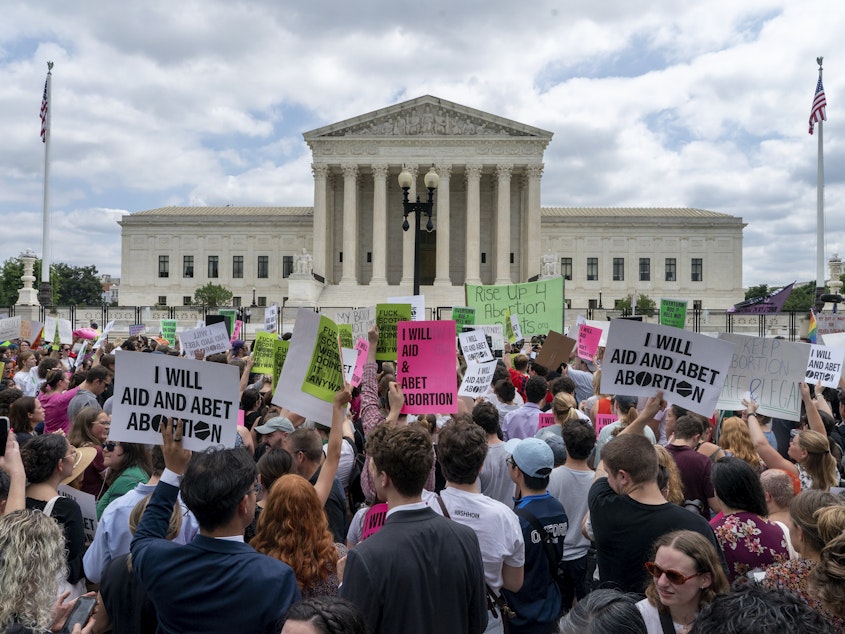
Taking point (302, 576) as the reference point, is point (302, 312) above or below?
above

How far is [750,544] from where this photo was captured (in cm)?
405

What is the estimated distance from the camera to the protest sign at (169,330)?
67.1 feet

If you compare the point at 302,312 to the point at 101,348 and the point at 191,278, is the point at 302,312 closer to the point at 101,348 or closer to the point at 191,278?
the point at 101,348

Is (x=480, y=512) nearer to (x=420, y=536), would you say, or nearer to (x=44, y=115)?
(x=420, y=536)

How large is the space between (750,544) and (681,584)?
1.36m

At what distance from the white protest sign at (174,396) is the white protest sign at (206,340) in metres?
8.30

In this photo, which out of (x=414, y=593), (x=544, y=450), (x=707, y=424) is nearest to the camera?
(x=414, y=593)

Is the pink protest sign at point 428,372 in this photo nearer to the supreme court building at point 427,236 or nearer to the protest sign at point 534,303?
the protest sign at point 534,303

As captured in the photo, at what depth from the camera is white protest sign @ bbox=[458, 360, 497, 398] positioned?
9.28 metres

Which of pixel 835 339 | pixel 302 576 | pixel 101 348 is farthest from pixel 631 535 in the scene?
pixel 101 348

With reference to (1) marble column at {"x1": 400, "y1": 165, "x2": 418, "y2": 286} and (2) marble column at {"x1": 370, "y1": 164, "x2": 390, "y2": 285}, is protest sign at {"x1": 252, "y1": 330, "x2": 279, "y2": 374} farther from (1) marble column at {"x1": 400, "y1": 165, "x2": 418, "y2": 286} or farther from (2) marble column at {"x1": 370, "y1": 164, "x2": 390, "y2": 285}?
(2) marble column at {"x1": 370, "y1": 164, "x2": 390, "y2": 285}

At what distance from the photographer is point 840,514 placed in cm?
331

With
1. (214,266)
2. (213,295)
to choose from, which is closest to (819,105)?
(213,295)

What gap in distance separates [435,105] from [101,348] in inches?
1920
